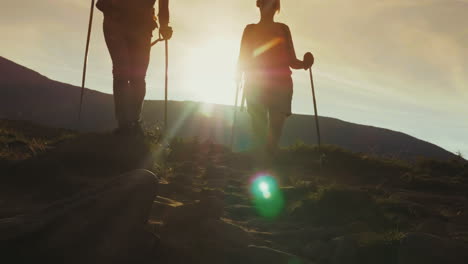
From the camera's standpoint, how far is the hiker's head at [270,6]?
903 cm

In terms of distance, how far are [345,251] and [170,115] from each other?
60.9 meters

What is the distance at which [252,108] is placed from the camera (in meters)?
9.38

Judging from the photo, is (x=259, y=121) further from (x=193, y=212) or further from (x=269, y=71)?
(x=193, y=212)

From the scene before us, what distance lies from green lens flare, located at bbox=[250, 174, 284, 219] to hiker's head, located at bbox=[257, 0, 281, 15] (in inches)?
139

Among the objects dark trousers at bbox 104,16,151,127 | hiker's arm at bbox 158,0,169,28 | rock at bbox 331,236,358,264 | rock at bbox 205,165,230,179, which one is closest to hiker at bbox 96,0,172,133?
dark trousers at bbox 104,16,151,127

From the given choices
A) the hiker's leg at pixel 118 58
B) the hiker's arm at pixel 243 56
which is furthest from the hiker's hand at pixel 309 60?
the hiker's leg at pixel 118 58

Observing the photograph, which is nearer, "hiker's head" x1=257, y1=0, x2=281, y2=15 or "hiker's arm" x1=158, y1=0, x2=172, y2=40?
"hiker's arm" x1=158, y1=0, x2=172, y2=40

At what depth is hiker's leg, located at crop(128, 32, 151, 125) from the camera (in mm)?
6586

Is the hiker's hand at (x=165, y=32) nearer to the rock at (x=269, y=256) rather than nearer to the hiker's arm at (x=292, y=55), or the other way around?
the hiker's arm at (x=292, y=55)

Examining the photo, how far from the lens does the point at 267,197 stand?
234 inches

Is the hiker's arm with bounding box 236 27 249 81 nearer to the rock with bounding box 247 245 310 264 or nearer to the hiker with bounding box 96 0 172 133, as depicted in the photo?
the hiker with bounding box 96 0 172 133

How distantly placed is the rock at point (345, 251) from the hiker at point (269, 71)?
5.42m

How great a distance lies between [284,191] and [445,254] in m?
3.20

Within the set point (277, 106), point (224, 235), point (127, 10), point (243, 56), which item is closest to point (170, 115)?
point (243, 56)
